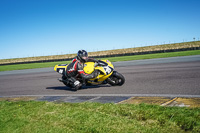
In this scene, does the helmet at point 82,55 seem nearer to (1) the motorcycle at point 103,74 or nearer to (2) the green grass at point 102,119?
(1) the motorcycle at point 103,74

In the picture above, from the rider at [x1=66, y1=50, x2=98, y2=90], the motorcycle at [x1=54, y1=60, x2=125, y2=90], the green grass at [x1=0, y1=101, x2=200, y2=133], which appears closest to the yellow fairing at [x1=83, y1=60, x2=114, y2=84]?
the motorcycle at [x1=54, y1=60, x2=125, y2=90]

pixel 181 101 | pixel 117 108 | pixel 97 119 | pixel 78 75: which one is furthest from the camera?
pixel 78 75

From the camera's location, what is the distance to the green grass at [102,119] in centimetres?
323

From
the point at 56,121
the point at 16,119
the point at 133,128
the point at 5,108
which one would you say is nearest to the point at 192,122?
the point at 133,128

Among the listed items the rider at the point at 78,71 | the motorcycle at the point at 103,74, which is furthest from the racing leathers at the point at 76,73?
the motorcycle at the point at 103,74

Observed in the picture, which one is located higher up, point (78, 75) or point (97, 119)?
point (78, 75)

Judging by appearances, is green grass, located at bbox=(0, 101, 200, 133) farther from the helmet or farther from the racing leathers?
the helmet

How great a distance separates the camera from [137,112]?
13.2ft

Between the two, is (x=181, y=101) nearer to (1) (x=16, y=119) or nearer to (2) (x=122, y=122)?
(2) (x=122, y=122)

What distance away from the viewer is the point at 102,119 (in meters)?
3.77

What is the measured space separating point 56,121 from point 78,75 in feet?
13.9

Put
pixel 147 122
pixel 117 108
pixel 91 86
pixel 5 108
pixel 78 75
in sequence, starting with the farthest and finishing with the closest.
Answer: pixel 91 86 < pixel 78 75 < pixel 5 108 < pixel 117 108 < pixel 147 122

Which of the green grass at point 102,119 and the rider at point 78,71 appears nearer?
the green grass at point 102,119

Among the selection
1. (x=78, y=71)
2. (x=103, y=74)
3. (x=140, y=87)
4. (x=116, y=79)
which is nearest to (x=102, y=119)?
(x=140, y=87)
